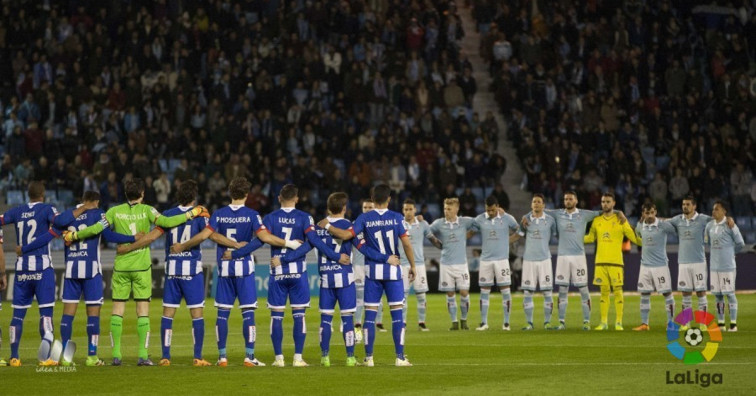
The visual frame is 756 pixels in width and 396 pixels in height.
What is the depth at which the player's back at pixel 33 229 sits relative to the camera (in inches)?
651

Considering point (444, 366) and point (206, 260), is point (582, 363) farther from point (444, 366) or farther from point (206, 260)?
point (206, 260)

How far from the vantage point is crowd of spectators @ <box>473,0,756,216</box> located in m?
37.2

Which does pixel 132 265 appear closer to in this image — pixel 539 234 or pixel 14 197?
pixel 539 234

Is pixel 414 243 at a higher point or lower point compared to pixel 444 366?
higher

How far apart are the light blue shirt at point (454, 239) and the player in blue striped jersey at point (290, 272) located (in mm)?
8336

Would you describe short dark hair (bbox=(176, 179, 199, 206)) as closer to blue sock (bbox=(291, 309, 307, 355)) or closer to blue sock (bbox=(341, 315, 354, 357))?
blue sock (bbox=(291, 309, 307, 355))

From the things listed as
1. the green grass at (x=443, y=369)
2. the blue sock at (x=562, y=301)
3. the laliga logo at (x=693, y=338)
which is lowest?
the green grass at (x=443, y=369)

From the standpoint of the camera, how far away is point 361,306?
77.0ft

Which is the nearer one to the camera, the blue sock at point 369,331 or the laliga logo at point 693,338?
the blue sock at point 369,331

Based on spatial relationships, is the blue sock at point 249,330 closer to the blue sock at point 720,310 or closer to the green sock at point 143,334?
the green sock at point 143,334

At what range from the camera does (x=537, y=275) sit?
23.9 metres

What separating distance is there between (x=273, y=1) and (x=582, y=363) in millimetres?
26502

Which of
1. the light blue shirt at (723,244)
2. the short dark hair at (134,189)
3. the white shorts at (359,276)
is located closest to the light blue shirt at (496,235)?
the white shorts at (359,276)

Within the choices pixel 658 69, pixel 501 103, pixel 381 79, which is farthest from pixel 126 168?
pixel 658 69
